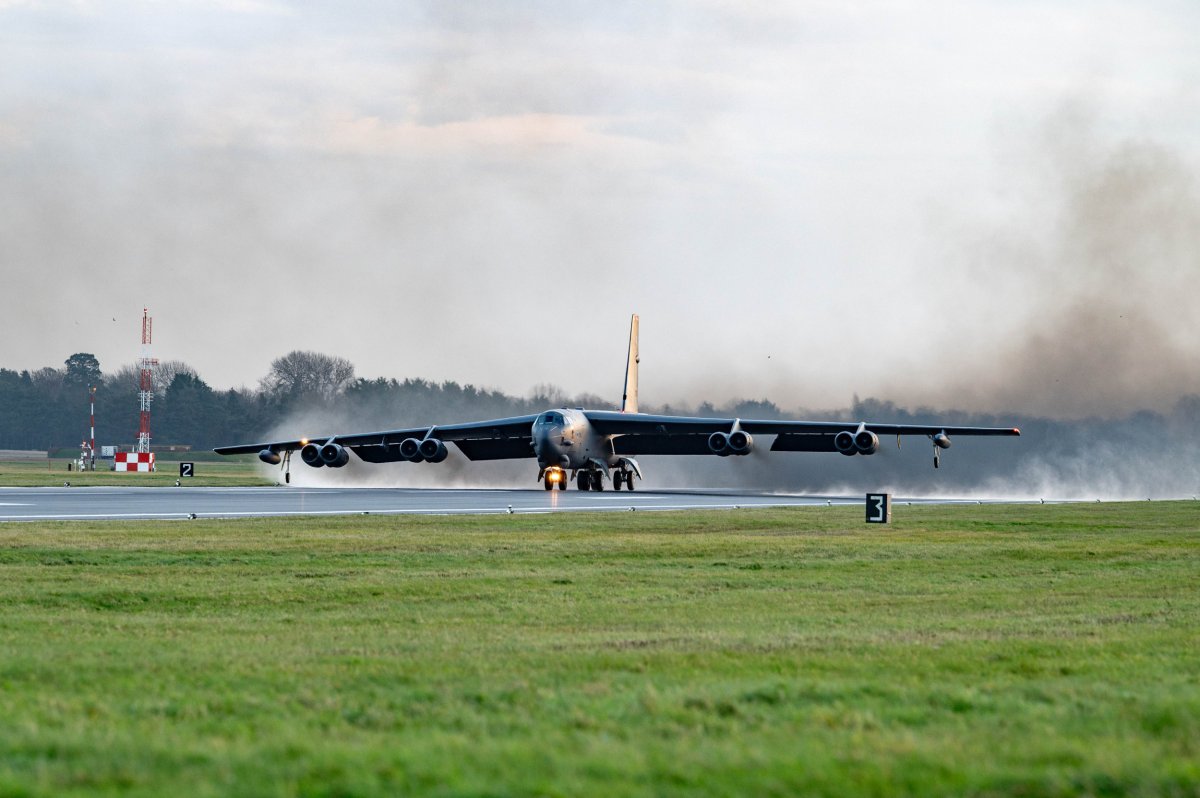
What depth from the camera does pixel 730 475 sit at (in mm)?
73812

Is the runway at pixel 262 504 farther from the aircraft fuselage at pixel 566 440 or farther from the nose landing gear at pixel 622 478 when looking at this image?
the nose landing gear at pixel 622 478

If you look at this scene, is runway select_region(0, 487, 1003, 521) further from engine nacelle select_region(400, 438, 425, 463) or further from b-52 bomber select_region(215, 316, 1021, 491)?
engine nacelle select_region(400, 438, 425, 463)

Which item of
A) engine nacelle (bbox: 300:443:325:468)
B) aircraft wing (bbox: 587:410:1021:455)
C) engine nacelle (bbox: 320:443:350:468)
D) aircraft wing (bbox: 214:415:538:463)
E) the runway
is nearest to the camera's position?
the runway

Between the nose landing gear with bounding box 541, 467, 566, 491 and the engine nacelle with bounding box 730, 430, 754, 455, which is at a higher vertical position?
the engine nacelle with bounding box 730, 430, 754, 455

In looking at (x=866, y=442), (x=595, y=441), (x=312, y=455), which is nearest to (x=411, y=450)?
(x=312, y=455)

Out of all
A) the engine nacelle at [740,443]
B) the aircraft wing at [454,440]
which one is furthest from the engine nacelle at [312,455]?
the engine nacelle at [740,443]

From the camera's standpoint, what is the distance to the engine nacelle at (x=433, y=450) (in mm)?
63562

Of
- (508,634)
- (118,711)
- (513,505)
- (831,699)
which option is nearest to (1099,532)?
(513,505)

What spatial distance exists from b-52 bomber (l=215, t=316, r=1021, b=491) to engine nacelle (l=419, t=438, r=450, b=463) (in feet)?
0.15

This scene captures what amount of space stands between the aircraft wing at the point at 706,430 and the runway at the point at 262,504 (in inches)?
325

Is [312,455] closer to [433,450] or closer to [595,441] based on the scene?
[433,450]

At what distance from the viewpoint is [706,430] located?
6475cm

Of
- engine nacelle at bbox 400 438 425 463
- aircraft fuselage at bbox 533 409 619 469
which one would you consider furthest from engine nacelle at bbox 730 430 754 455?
engine nacelle at bbox 400 438 425 463

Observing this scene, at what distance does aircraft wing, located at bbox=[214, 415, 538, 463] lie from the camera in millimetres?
65250
